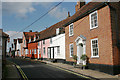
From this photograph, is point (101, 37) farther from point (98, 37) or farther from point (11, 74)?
point (11, 74)

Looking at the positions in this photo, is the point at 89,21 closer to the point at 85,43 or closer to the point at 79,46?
the point at 85,43

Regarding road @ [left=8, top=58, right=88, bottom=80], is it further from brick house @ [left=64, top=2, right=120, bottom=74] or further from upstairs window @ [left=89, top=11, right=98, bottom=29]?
upstairs window @ [left=89, top=11, right=98, bottom=29]

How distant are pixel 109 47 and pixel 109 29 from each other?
65.9 inches

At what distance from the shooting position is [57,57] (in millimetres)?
27297

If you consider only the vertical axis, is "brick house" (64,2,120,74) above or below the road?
above

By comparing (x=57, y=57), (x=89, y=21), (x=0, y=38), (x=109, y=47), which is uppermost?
(x=89, y=21)

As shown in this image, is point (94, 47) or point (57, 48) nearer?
point (94, 47)

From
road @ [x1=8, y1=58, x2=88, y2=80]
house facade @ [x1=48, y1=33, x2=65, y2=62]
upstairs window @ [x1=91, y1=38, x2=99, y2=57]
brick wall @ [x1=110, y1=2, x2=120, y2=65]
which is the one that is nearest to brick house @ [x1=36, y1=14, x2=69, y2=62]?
house facade @ [x1=48, y1=33, x2=65, y2=62]

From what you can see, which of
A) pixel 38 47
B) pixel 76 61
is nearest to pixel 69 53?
pixel 76 61

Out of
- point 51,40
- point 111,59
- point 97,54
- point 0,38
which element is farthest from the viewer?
point 51,40

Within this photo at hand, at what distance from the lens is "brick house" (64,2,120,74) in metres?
13.2

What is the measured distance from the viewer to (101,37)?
14516 millimetres

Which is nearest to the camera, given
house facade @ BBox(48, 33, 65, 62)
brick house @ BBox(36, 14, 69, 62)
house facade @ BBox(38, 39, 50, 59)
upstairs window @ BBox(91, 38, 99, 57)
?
upstairs window @ BBox(91, 38, 99, 57)

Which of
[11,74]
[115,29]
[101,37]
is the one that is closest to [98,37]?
[101,37]
